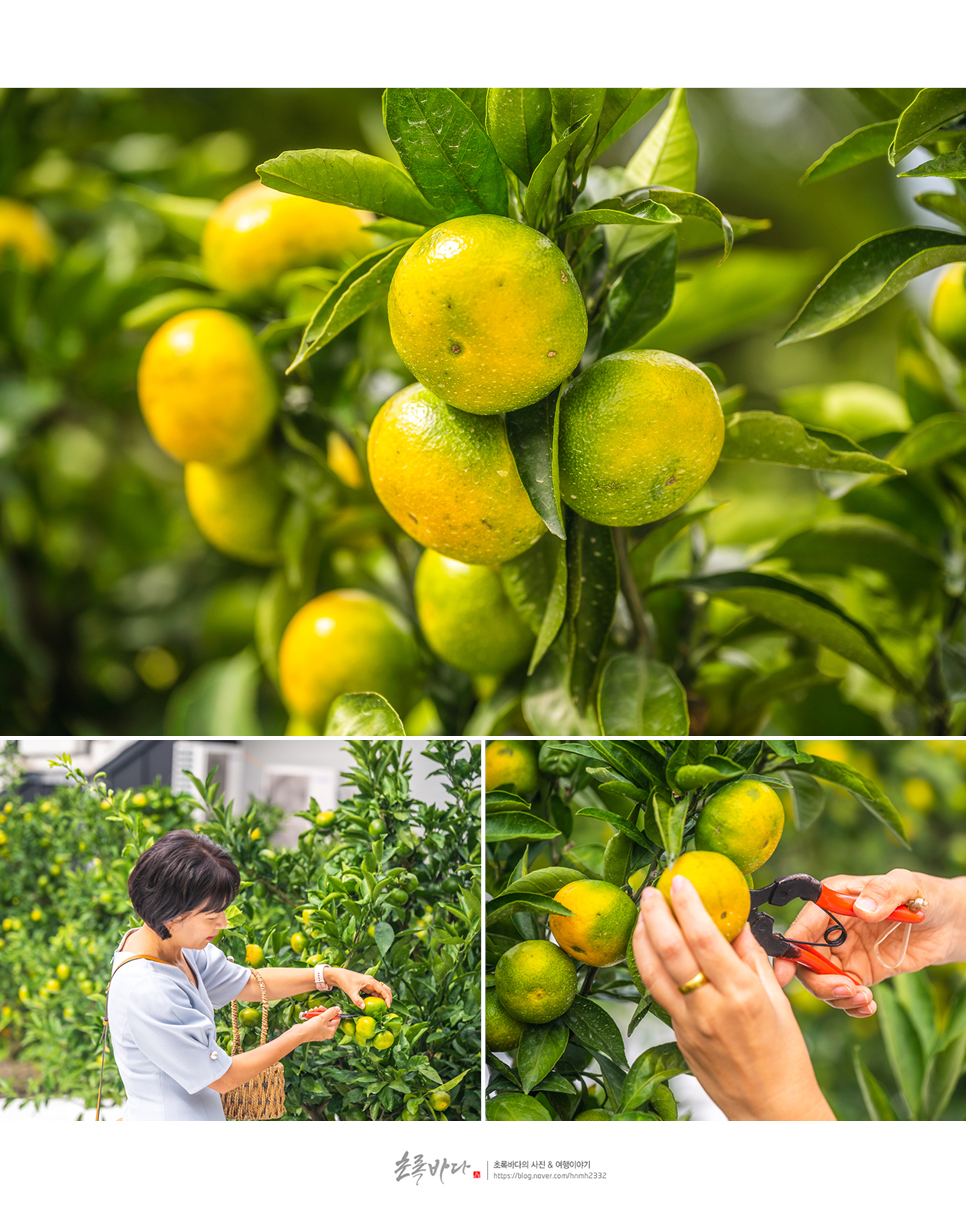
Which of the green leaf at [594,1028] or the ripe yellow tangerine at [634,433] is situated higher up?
the ripe yellow tangerine at [634,433]

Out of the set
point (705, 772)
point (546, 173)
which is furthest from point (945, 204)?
point (705, 772)

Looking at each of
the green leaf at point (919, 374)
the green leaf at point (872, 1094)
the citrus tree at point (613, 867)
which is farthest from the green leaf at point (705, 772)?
the green leaf at point (919, 374)

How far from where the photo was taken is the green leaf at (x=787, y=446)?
0.54 m

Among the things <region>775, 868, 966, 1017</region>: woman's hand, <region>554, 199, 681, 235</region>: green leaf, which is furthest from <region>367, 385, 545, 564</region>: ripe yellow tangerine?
<region>775, 868, 966, 1017</region>: woman's hand

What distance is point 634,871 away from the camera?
59 cm

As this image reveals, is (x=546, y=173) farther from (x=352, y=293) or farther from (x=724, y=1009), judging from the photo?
(x=724, y=1009)

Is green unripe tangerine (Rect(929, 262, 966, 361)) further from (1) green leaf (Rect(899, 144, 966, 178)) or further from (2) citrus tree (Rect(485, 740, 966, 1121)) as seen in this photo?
(2) citrus tree (Rect(485, 740, 966, 1121))

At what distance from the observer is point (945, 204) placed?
574 millimetres

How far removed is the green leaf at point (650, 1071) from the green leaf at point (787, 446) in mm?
364

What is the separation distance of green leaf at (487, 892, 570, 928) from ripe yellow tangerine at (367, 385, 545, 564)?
23cm

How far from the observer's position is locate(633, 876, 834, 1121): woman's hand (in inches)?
22.2
